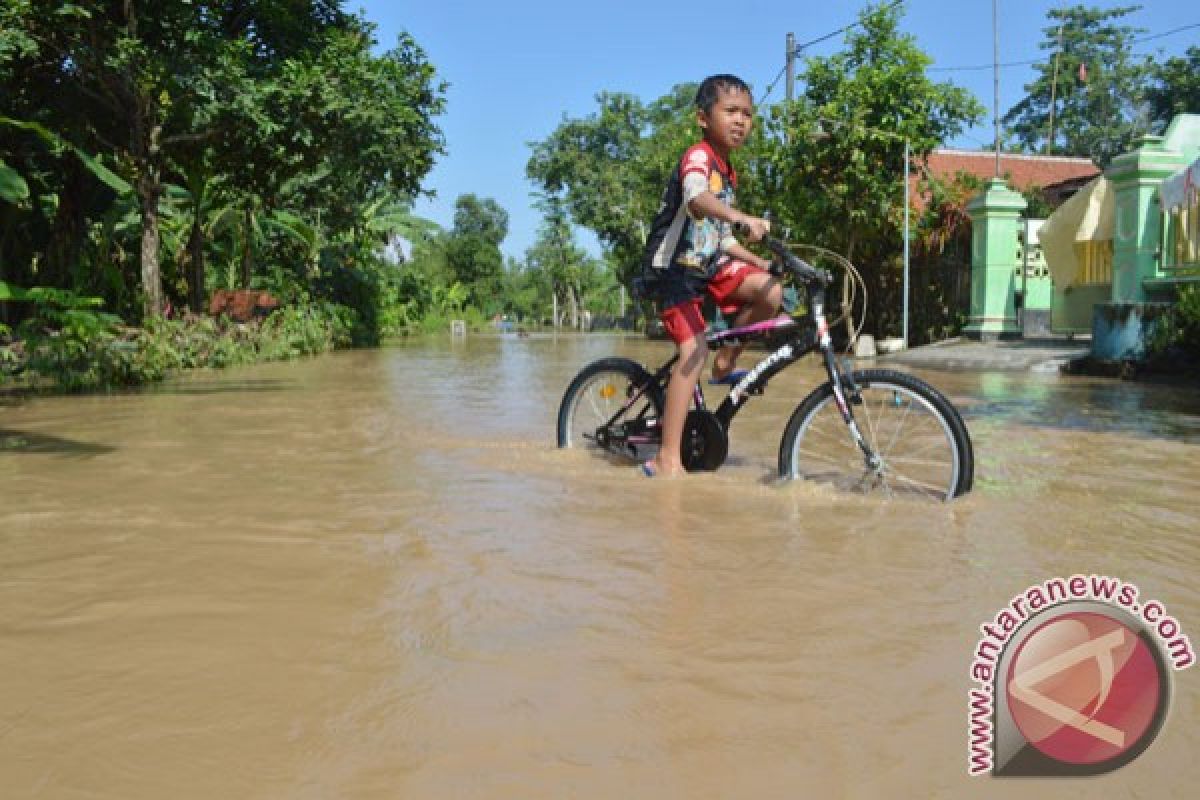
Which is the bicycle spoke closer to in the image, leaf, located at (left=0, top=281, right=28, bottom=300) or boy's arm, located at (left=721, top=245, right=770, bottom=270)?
boy's arm, located at (left=721, top=245, right=770, bottom=270)

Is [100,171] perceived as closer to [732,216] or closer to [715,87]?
[715,87]

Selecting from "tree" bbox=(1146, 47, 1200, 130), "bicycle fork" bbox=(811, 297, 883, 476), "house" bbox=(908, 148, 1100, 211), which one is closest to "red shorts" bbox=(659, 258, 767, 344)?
"bicycle fork" bbox=(811, 297, 883, 476)

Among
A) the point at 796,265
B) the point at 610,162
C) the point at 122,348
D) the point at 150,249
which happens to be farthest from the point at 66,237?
the point at 610,162

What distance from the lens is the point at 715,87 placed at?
4688 millimetres

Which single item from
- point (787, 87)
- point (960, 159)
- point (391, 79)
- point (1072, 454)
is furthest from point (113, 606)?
point (960, 159)

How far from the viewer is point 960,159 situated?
32.7 m

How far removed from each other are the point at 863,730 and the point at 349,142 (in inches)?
530

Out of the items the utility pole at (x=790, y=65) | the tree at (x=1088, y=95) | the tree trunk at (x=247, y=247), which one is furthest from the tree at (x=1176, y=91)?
the tree trunk at (x=247, y=247)

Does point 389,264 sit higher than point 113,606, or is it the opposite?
point 389,264

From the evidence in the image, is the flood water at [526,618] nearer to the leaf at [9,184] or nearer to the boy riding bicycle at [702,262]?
the boy riding bicycle at [702,262]

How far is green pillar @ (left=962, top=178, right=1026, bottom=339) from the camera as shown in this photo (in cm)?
1702

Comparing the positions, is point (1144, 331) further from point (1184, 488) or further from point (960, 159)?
point (960, 159)

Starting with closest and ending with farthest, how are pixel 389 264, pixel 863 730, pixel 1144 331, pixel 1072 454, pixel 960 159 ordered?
pixel 863 730, pixel 1072 454, pixel 1144 331, pixel 960 159, pixel 389 264

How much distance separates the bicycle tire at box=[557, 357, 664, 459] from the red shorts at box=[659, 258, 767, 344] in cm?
47
